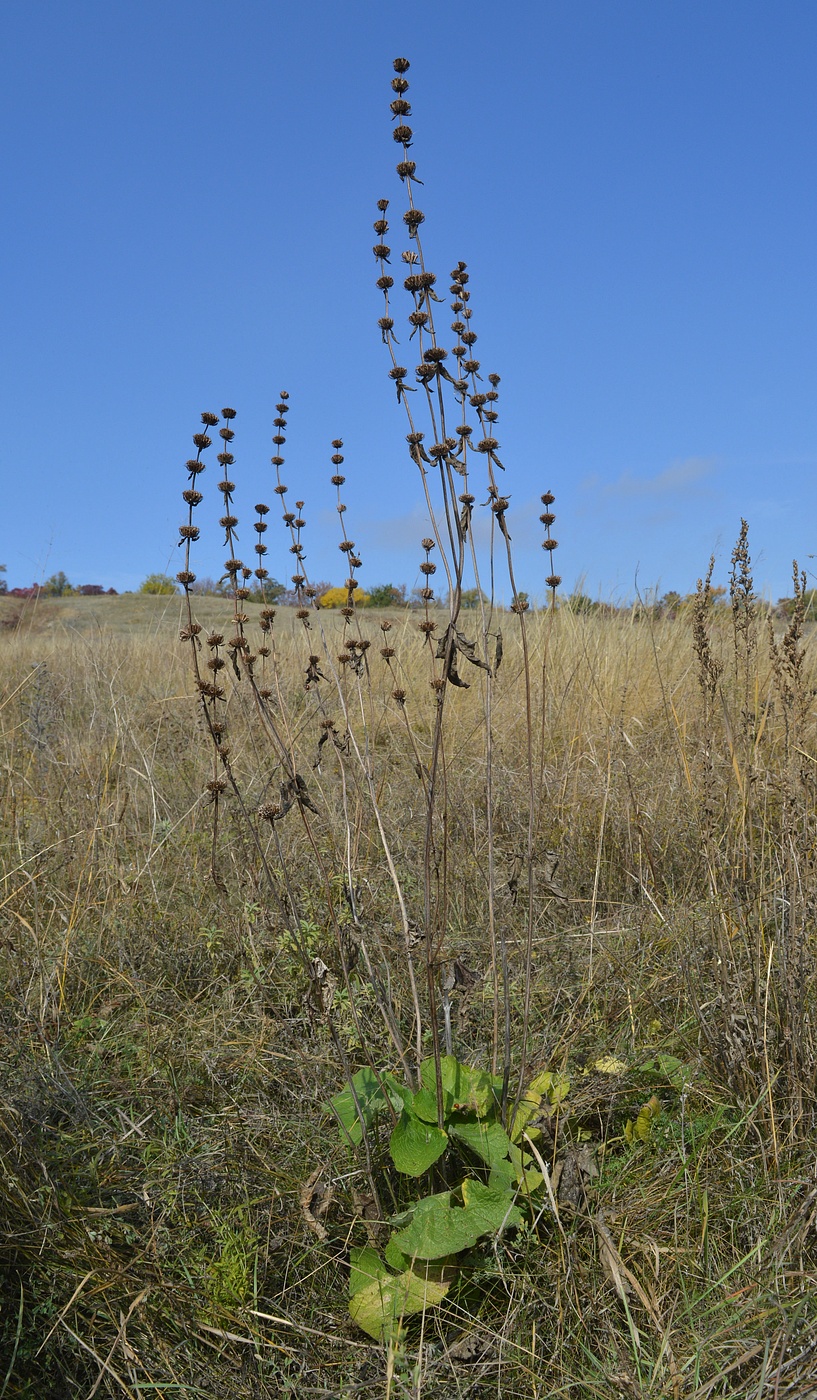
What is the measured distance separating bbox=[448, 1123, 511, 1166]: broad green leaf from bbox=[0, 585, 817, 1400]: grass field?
0.35 ft

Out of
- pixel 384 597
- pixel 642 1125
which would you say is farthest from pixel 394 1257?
pixel 384 597

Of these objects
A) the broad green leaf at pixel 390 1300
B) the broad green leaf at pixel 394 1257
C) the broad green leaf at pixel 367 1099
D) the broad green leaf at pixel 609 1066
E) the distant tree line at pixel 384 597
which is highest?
the distant tree line at pixel 384 597

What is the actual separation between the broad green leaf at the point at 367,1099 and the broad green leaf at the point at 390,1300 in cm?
25

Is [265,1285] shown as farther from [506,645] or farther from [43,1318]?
[506,645]

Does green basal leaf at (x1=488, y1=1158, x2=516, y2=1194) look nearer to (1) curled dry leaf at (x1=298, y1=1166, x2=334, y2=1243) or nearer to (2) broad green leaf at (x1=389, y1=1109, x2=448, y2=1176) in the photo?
(2) broad green leaf at (x1=389, y1=1109, x2=448, y2=1176)

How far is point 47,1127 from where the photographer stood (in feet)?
5.75

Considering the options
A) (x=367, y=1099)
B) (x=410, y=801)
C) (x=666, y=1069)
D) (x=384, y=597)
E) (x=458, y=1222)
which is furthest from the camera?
(x=384, y=597)

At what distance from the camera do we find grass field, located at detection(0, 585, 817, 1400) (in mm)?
1497

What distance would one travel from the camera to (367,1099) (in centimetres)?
177

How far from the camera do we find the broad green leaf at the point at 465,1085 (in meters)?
1.76

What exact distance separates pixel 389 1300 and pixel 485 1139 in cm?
31

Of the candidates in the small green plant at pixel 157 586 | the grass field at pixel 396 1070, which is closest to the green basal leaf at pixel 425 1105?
the grass field at pixel 396 1070

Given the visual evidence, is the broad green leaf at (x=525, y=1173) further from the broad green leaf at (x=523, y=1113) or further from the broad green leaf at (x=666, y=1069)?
the broad green leaf at (x=666, y=1069)

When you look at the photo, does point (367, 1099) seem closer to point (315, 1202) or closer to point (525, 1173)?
point (315, 1202)
